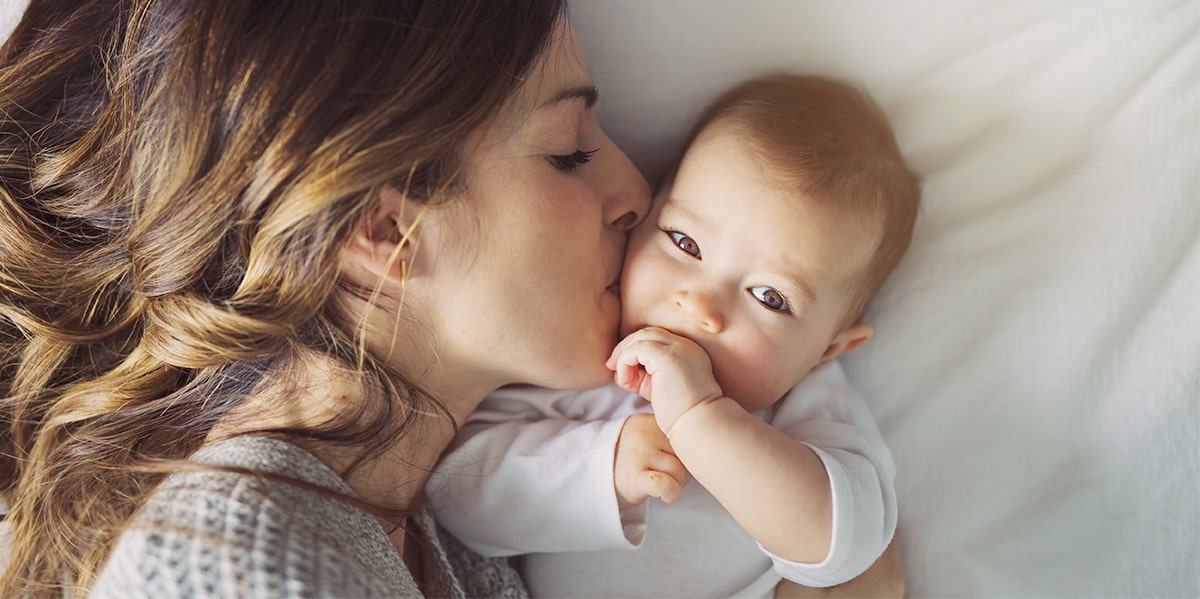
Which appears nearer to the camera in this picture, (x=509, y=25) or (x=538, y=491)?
(x=509, y=25)

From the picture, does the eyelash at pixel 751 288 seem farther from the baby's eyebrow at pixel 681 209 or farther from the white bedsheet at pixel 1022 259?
the white bedsheet at pixel 1022 259

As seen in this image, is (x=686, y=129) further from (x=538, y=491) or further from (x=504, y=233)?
(x=538, y=491)

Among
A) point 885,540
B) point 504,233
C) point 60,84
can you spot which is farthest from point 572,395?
point 60,84

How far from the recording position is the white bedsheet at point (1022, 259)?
141 centimetres

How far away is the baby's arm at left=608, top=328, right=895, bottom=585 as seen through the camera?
118 centimetres

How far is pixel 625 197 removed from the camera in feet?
4.31

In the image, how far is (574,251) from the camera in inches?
47.6

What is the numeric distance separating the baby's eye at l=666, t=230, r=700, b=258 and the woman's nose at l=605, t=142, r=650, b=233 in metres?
0.07

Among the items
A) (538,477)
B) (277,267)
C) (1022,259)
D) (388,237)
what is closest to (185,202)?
(277,267)

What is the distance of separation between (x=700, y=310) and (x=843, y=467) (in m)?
0.32

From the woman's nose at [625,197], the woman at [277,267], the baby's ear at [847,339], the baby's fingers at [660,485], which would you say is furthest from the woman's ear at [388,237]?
the baby's ear at [847,339]

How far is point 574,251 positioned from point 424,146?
271 mm

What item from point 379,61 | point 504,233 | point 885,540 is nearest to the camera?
point 379,61

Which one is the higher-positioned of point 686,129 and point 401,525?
point 686,129
